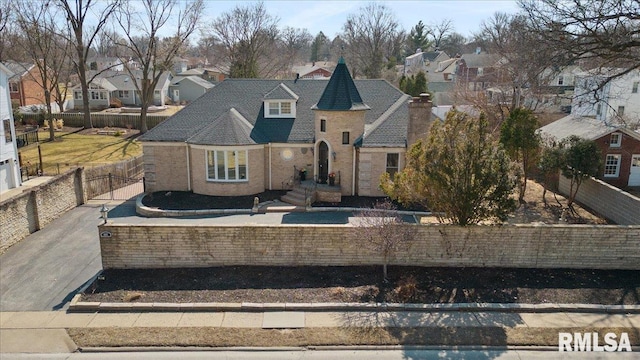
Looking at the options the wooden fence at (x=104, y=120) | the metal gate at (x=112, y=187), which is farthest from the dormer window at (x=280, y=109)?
the wooden fence at (x=104, y=120)

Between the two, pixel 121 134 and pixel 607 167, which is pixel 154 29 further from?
pixel 607 167

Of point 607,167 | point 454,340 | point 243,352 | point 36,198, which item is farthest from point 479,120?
point 36,198

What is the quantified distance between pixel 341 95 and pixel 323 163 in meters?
3.99

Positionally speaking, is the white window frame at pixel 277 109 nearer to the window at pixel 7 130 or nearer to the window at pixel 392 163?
the window at pixel 392 163

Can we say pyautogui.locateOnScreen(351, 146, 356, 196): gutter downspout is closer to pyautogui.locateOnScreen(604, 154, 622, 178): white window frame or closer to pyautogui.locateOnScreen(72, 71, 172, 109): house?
pyautogui.locateOnScreen(604, 154, 622, 178): white window frame

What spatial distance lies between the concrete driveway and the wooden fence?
3226 cm

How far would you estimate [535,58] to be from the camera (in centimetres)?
2138

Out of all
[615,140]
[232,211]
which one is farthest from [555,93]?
[232,211]

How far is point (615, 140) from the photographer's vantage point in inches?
1078

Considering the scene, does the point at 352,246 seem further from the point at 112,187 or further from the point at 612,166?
the point at 612,166

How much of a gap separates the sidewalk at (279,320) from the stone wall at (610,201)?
9111 mm

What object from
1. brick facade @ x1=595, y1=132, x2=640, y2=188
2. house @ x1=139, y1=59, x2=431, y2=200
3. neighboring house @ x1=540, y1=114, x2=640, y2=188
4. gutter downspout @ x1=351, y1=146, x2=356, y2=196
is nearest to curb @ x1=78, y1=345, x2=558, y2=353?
house @ x1=139, y1=59, x2=431, y2=200

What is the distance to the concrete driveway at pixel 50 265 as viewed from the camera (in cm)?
1523

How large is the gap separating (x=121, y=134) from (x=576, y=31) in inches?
1698
